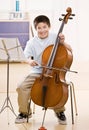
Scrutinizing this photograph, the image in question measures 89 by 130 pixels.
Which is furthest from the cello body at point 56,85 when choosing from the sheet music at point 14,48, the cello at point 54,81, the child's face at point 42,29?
the child's face at point 42,29

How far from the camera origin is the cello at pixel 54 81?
9.05 ft

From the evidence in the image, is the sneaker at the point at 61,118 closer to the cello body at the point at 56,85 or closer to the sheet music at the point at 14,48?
the cello body at the point at 56,85

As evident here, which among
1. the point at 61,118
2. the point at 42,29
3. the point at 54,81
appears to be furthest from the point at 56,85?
the point at 42,29

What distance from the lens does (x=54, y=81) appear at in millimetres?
2783

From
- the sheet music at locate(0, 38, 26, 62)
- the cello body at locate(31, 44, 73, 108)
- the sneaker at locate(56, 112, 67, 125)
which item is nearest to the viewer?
the cello body at locate(31, 44, 73, 108)

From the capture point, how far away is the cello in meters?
2.76

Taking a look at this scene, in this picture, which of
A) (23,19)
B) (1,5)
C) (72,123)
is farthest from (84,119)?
(1,5)

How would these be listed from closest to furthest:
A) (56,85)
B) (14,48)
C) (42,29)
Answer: (56,85), (14,48), (42,29)

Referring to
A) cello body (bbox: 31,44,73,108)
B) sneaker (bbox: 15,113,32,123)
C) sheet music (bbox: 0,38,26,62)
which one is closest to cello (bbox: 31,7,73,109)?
cello body (bbox: 31,44,73,108)

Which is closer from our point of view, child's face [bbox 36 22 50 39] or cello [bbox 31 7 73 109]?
cello [bbox 31 7 73 109]

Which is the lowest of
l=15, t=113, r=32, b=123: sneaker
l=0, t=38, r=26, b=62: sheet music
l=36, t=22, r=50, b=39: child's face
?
l=15, t=113, r=32, b=123: sneaker

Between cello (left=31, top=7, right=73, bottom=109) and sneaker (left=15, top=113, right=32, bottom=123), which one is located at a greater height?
cello (left=31, top=7, right=73, bottom=109)

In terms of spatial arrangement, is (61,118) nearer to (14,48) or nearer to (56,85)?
(56,85)

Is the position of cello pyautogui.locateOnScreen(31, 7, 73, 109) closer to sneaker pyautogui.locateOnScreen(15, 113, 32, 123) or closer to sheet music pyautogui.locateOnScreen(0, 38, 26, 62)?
sheet music pyautogui.locateOnScreen(0, 38, 26, 62)
